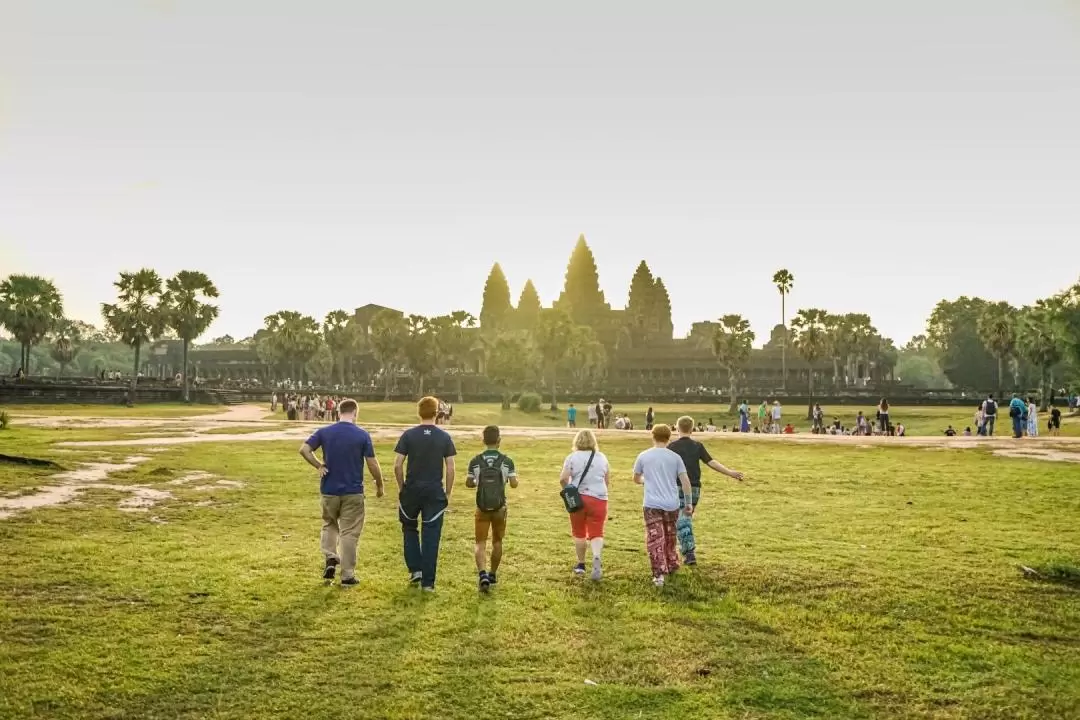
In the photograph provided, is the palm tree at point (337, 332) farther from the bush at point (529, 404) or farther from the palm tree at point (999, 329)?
the palm tree at point (999, 329)

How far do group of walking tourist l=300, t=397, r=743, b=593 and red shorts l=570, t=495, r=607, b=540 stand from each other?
0.04 ft

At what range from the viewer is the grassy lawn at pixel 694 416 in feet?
204

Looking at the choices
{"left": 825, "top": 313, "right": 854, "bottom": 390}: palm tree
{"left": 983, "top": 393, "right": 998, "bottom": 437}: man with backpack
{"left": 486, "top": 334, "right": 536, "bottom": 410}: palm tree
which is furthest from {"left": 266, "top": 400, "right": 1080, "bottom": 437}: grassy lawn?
{"left": 825, "top": 313, "right": 854, "bottom": 390}: palm tree

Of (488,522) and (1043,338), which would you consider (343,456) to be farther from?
(1043,338)

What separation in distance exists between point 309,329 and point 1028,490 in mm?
95573

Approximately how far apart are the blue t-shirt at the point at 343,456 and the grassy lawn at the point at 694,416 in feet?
157

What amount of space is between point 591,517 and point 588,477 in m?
0.47

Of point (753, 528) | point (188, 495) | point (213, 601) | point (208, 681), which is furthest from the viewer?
point (188, 495)

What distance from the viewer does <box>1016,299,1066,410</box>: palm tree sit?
64.0 metres

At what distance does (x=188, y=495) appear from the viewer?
1770 cm

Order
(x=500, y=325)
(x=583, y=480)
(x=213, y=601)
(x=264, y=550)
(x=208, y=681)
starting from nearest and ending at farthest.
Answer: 1. (x=208, y=681)
2. (x=213, y=601)
3. (x=583, y=480)
4. (x=264, y=550)
5. (x=500, y=325)

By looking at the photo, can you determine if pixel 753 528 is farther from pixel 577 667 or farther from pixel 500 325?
pixel 500 325

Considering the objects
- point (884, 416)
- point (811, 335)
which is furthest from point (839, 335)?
point (884, 416)

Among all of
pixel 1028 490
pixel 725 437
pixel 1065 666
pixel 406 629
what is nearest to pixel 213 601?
pixel 406 629
